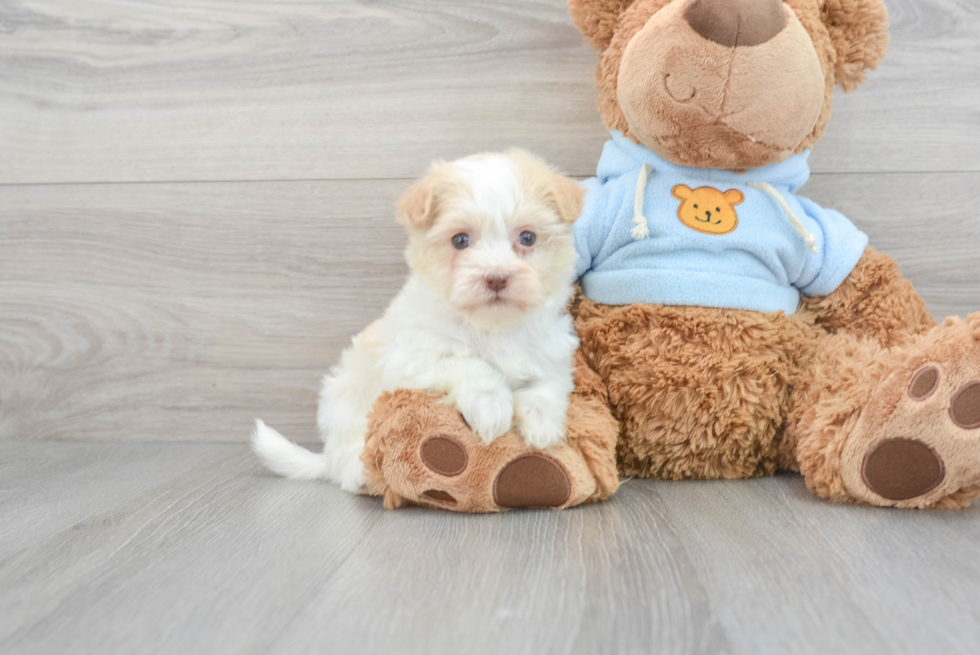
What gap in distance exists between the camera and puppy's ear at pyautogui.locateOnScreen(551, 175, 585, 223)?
1.01 m

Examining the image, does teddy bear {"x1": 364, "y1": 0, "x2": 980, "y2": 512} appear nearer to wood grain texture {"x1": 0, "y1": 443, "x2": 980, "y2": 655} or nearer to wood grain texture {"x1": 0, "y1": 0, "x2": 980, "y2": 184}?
wood grain texture {"x1": 0, "y1": 443, "x2": 980, "y2": 655}

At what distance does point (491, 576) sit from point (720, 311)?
544mm

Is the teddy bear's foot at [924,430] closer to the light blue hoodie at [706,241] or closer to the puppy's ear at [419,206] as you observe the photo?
the light blue hoodie at [706,241]

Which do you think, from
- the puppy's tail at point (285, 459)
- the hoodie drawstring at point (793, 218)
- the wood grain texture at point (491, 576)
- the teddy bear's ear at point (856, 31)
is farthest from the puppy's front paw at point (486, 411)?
the teddy bear's ear at point (856, 31)

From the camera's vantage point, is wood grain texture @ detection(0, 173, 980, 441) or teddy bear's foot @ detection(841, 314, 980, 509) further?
wood grain texture @ detection(0, 173, 980, 441)

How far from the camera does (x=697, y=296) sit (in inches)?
44.4

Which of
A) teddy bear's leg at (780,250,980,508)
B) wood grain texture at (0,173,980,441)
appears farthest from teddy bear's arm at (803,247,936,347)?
wood grain texture at (0,173,980,441)

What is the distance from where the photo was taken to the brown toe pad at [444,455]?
0.99 metres

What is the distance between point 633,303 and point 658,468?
25 centimetres

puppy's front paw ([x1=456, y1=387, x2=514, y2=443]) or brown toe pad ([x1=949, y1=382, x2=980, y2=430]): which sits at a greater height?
brown toe pad ([x1=949, y1=382, x2=980, y2=430])

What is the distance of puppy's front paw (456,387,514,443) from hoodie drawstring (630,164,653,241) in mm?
321

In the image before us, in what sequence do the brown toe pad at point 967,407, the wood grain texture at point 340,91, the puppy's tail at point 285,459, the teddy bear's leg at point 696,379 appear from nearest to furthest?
the brown toe pad at point 967,407 → the teddy bear's leg at point 696,379 → the puppy's tail at point 285,459 → the wood grain texture at point 340,91

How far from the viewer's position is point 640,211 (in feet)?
3.74

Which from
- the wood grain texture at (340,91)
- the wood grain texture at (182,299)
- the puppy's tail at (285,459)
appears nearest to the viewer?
the puppy's tail at (285,459)
